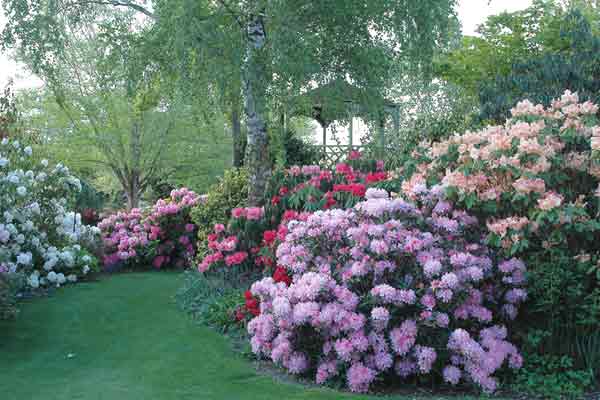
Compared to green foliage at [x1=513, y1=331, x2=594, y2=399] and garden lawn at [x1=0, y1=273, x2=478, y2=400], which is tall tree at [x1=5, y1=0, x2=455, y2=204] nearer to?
garden lawn at [x1=0, y1=273, x2=478, y2=400]

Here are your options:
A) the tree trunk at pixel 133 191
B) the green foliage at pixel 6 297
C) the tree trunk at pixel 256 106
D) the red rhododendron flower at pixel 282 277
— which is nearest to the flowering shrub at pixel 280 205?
the tree trunk at pixel 256 106

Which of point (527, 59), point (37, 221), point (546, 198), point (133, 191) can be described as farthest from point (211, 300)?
point (133, 191)

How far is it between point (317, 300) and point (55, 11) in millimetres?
6379

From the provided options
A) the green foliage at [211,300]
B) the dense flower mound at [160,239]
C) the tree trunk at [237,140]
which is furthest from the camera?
the tree trunk at [237,140]

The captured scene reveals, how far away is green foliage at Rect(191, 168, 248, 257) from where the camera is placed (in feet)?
30.2

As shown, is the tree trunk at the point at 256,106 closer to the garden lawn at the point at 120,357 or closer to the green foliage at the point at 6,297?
the garden lawn at the point at 120,357

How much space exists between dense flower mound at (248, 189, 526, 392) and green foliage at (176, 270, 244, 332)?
1428 mm

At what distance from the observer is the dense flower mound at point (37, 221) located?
760cm

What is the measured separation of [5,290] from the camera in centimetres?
584

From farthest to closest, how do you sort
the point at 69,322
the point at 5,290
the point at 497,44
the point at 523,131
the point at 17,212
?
the point at 497,44
the point at 17,212
the point at 69,322
the point at 5,290
the point at 523,131

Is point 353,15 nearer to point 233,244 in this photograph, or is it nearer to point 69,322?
point 233,244

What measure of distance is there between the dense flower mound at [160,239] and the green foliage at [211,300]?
2.16 m

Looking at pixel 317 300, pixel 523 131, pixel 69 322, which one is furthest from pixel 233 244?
pixel 523 131

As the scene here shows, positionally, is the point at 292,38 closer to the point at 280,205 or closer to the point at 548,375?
the point at 280,205
